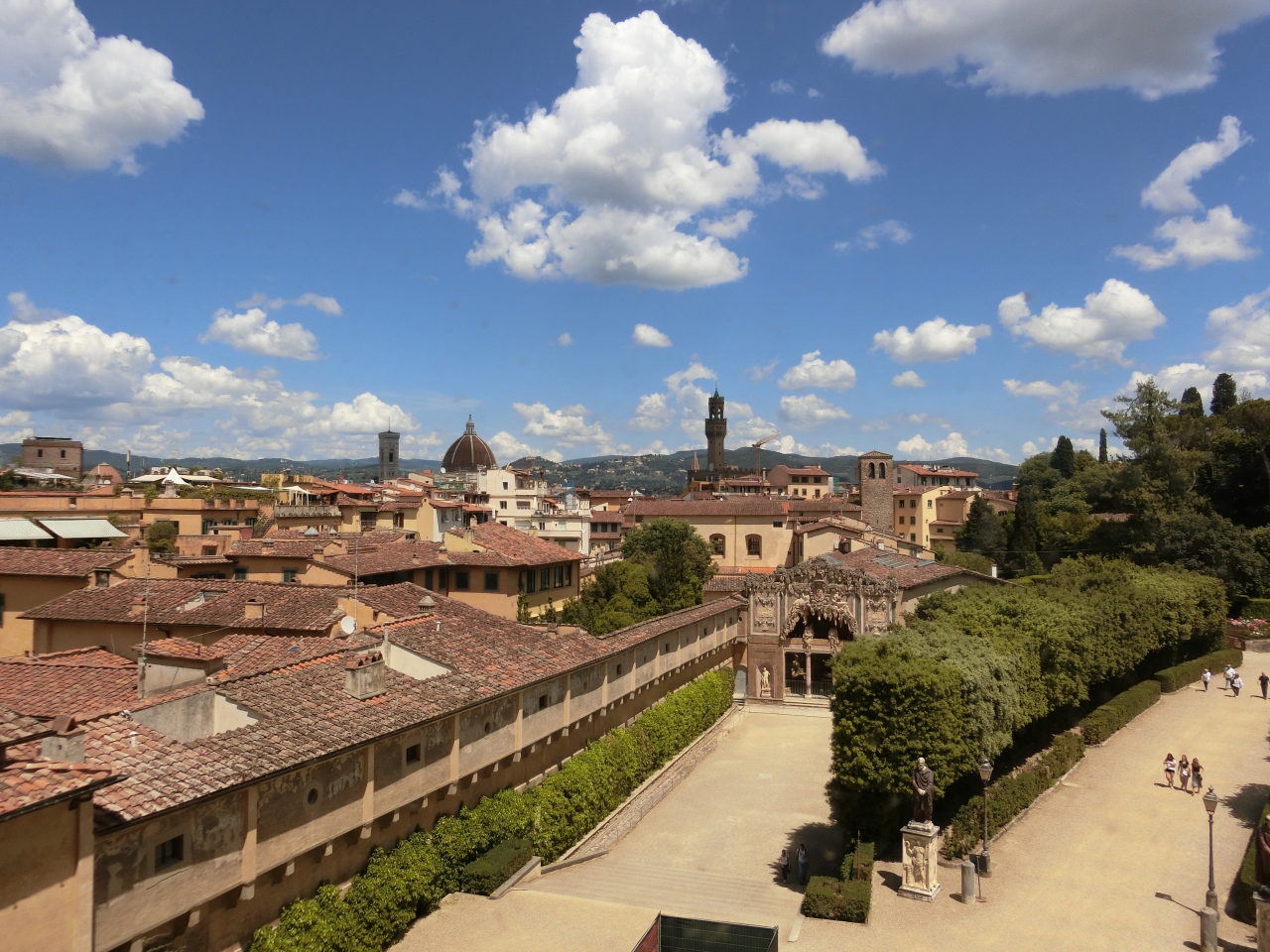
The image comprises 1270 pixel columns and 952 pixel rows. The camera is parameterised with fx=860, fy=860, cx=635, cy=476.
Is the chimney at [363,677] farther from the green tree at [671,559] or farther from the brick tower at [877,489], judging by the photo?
the brick tower at [877,489]

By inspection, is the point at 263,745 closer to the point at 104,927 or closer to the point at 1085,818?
the point at 104,927

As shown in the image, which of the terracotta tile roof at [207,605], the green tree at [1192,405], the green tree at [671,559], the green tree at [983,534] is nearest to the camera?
the terracotta tile roof at [207,605]

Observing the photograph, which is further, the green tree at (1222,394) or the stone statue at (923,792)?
the green tree at (1222,394)

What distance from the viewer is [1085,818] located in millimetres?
29359

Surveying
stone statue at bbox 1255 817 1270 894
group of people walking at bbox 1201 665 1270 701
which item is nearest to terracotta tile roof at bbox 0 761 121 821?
stone statue at bbox 1255 817 1270 894

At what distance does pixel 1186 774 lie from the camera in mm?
A: 32281

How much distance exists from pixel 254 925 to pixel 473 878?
6.46 metres

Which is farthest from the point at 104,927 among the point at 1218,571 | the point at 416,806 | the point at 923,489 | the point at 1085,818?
the point at 923,489

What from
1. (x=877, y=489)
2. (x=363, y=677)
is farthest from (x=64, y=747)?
(x=877, y=489)

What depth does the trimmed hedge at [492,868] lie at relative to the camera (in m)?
21.5

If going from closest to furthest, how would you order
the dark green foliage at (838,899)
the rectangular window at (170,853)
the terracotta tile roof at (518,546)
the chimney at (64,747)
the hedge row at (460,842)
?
the chimney at (64,747)
the rectangular window at (170,853)
the hedge row at (460,842)
the dark green foliage at (838,899)
the terracotta tile roof at (518,546)

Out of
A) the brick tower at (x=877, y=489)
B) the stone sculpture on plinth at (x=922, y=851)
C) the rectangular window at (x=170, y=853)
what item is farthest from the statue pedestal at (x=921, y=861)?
the brick tower at (x=877, y=489)

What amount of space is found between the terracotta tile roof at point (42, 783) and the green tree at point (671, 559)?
138ft

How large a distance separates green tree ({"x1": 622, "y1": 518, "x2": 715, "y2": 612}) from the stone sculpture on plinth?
29.8 metres
